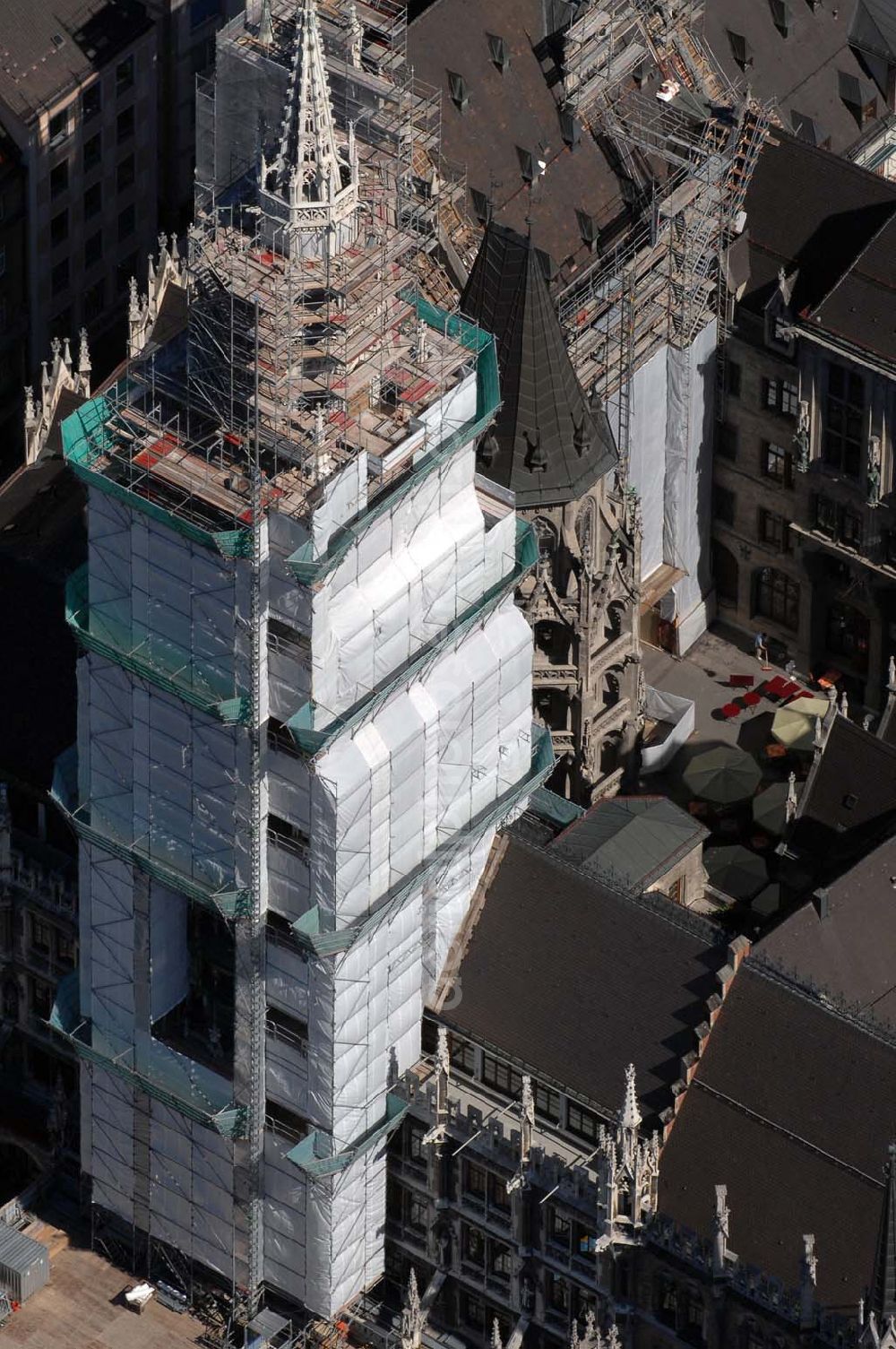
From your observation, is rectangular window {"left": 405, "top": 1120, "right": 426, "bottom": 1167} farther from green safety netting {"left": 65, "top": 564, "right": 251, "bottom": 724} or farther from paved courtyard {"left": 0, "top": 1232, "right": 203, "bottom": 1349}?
green safety netting {"left": 65, "top": 564, "right": 251, "bottom": 724}

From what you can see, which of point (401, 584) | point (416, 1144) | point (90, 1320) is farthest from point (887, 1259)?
point (90, 1320)

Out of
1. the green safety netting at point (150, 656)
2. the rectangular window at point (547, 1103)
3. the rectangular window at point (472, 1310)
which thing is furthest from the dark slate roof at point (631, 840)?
the green safety netting at point (150, 656)

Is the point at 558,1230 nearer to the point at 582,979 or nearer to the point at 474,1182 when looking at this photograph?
the point at 474,1182

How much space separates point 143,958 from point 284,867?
9502mm

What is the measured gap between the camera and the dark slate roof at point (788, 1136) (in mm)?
179750

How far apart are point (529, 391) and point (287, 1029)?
93.5ft

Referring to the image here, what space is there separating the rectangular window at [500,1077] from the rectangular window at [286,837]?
15.2m

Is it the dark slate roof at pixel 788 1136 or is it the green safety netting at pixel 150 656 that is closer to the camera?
the green safety netting at pixel 150 656

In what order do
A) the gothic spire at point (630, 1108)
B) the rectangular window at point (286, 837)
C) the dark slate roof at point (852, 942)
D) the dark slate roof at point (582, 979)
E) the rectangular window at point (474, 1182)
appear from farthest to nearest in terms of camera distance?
the dark slate roof at point (852, 942) → the rectangular window at point (474, 1182) → the dark slate roof at point (582, 979) → the gothic spire at point (630, 1108) → the rectangular window at point (286, 837)

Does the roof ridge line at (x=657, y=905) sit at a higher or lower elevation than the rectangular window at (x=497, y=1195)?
higher

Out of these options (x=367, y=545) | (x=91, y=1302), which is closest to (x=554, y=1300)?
(x=91, y=1302)

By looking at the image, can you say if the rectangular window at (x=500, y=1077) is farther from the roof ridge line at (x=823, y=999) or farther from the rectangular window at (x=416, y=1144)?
the roof ridge line at (x=823, y=999)

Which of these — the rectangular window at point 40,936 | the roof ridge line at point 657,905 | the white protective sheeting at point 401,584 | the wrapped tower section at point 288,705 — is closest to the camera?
the wrapped tower section at point 288,705

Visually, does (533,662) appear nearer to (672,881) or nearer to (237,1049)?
(672,881)
